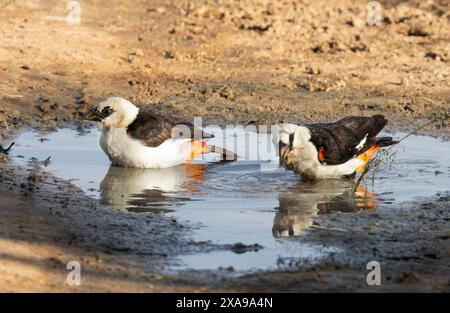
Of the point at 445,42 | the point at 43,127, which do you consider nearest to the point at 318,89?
the point at 445,42

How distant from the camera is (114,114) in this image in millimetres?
11250

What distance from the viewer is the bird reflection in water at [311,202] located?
8.91 meters

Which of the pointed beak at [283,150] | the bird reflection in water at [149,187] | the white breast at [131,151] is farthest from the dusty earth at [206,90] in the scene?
the pointed beak at [283,150]

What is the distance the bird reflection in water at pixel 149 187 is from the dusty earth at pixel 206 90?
386 millimetres

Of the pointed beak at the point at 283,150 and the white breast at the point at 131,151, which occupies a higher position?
the white breast at the point at 131,151

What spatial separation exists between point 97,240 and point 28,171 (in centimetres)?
263

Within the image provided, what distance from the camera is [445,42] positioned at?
51.4 feet

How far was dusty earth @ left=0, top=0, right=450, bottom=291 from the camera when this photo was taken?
289 inches

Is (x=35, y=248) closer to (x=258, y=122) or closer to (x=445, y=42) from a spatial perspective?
(x=258, y=122)

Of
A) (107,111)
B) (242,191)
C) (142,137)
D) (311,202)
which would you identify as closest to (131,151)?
(142,137)

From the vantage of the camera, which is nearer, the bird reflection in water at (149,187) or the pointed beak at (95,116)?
the bird reflection in water at (149,187)

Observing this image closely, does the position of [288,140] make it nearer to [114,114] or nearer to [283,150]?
[283,150]

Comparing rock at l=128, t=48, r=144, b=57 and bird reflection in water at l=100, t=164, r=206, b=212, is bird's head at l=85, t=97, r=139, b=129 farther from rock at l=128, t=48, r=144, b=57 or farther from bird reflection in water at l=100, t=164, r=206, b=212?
rock at l=128, t=48, r=144, b=57

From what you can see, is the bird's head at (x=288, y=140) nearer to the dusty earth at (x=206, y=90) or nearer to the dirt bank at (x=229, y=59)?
the dusty earth at (x=206, y=90)
